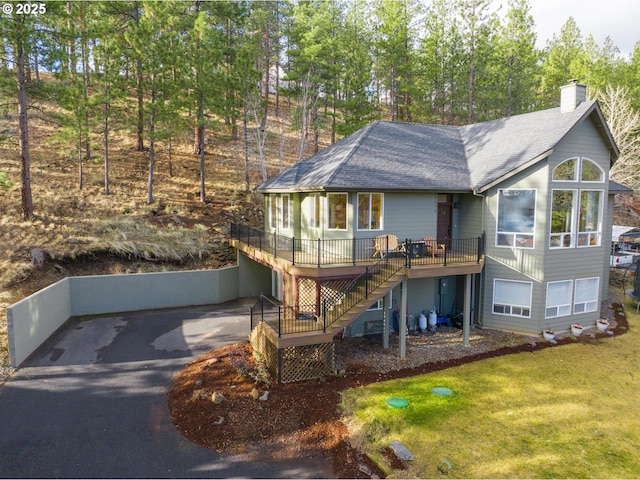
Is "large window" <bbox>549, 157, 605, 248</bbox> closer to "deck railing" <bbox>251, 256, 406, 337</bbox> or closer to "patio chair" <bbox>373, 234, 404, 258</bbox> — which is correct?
"patio chair" <bbox>373, 234, 404, 258</bbox>

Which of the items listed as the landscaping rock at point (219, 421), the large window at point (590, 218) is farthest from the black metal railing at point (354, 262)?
the large window at point (590, 218)

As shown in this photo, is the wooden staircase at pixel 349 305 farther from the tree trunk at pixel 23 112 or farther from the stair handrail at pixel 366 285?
the tree trunk at pixel 23 112

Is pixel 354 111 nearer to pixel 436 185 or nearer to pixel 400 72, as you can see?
pixel 400 72

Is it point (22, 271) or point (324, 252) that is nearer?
point (324, 252)

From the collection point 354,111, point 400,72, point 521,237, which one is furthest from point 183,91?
point 521,237

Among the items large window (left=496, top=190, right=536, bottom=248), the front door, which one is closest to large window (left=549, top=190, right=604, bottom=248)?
large window (left=496, top=190, right=536, bottom=248)

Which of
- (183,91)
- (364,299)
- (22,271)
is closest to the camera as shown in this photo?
(364,299)
